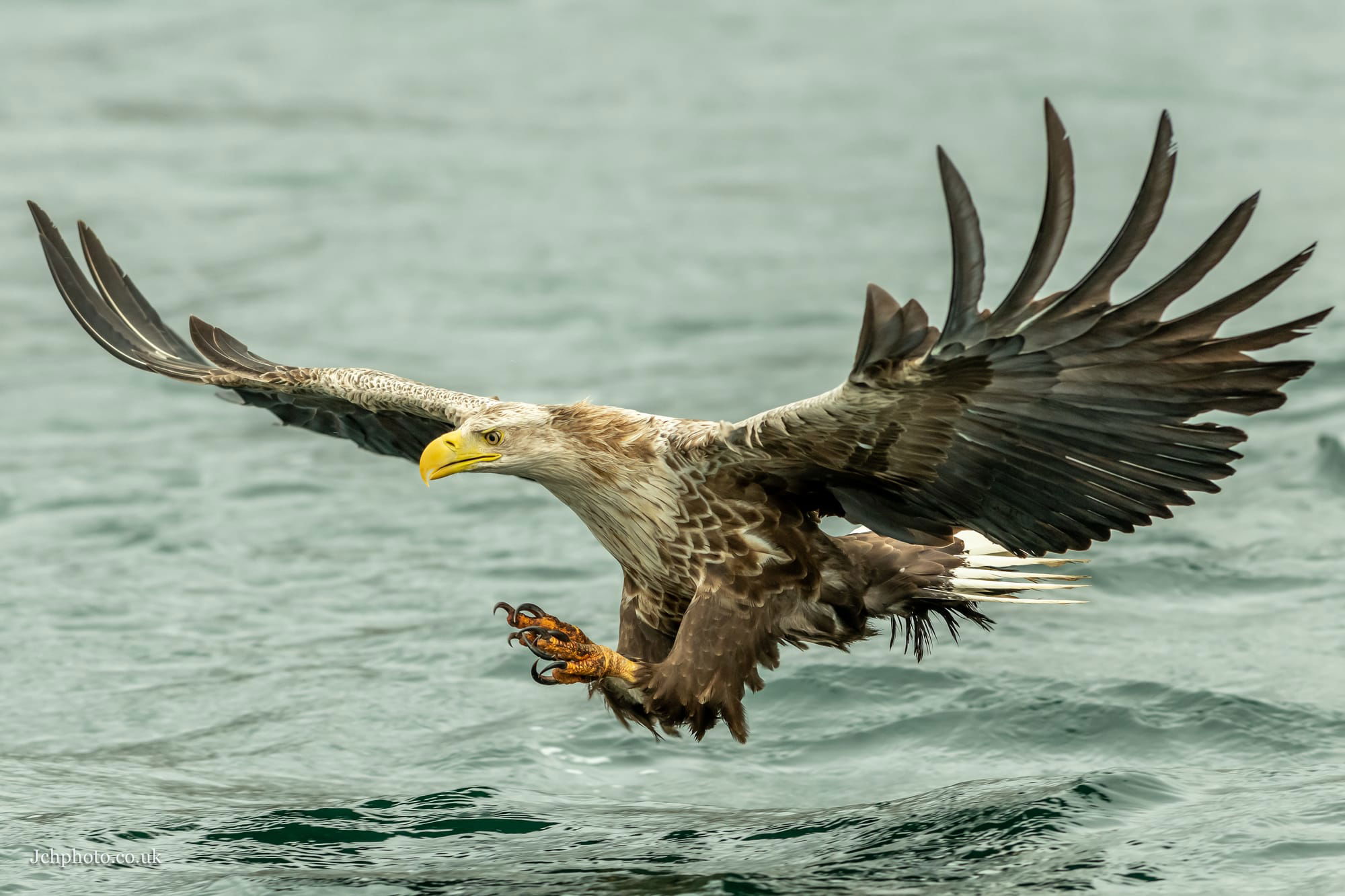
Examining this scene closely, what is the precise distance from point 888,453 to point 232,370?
9.83ft

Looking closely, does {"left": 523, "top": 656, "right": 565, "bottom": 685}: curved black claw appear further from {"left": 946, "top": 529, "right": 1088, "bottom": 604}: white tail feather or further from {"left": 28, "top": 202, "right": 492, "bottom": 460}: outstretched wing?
{"left": 946, "top": 529, "right": 1088, "bottom": 604}: white tail feather

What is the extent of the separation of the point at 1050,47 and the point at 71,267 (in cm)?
1623

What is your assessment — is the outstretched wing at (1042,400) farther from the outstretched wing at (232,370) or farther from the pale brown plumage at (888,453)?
the outstretched wing at (232,370)

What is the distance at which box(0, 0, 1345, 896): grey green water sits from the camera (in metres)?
7.04

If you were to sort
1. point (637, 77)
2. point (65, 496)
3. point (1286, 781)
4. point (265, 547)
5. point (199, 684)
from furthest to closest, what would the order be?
1. point (637, 77)
2. point (65, 496)
3. point (265, 547)
4. point (199, 684)
5. point (1286, 781)

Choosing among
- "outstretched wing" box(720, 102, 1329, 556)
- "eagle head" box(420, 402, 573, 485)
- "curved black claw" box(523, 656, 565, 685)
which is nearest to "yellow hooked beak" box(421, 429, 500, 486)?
"eagle head" box(420, 402, 573, 485)

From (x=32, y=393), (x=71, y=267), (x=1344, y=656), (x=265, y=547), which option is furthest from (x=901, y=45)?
(x=71, y=267)

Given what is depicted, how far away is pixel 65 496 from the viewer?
12.6 m

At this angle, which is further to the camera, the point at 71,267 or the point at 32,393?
the point at 32,393

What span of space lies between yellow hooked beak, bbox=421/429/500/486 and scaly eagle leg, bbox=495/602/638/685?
495 mm

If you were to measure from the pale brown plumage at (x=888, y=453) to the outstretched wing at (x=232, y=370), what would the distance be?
2cm

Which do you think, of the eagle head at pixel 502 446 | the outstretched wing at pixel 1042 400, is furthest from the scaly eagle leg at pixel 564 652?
the outstretched wing at pixel 1042 400

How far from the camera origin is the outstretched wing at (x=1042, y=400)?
16.7 feet

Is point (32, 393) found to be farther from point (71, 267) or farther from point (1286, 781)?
point (1286, 781)
